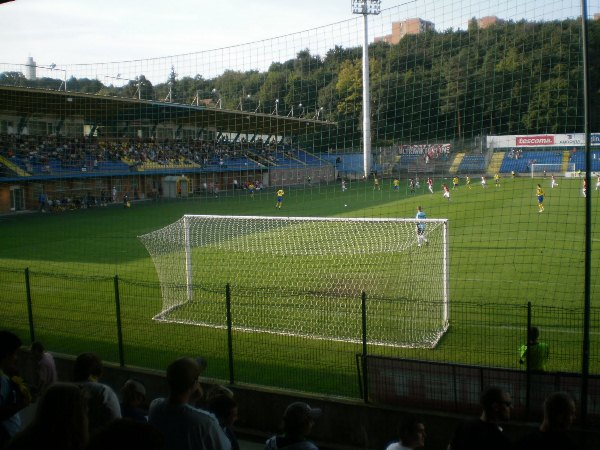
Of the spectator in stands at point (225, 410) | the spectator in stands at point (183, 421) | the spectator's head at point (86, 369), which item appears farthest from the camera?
the spectator's head at point (86, 369)

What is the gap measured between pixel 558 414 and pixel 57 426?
261 cm

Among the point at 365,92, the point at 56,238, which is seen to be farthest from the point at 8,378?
the point at 56,238

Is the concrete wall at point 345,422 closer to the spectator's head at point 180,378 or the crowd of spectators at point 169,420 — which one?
the crowd of spectators at point 169,420

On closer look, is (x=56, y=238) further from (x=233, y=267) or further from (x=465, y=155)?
(x=465, y=155)

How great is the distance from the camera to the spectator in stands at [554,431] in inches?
128

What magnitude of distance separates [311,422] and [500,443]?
1.11 metres

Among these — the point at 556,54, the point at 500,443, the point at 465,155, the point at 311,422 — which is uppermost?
the point at 556,54

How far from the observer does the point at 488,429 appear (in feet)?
11.5

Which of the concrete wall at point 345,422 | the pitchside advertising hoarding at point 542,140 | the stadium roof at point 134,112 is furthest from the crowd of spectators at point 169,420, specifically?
the stadium roof at point 134,112

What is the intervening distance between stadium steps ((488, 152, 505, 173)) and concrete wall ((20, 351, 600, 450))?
A: 1303 centimetres

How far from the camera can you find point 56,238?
24.4 metres

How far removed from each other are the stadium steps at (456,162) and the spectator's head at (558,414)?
42.6 feet

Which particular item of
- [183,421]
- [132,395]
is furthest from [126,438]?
[132,395]


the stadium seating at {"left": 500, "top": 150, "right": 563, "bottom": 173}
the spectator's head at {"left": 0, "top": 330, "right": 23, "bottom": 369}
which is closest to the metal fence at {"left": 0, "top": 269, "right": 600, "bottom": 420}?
the spectator's head at {"left": 0, "top": 330, "right": 23, "bottom": 369}
